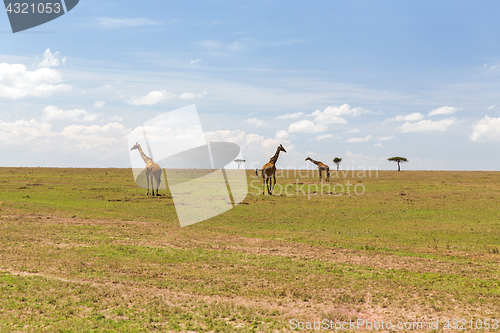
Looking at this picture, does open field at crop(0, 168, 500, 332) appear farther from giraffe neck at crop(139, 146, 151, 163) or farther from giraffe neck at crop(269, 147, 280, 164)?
giraffe neck at crop(139, 146, 151, 163)

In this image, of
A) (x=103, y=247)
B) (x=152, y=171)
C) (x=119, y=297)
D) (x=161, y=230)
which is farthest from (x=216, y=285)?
(x=152, y=171)

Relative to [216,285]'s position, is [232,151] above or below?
above

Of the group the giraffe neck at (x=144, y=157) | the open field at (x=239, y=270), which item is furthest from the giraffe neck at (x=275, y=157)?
the open field at (x=239, y=270)

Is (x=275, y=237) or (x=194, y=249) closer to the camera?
(x=194, y=249)

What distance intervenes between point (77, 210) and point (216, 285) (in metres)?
18.5

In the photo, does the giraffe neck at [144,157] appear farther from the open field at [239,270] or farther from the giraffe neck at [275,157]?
the open field at [239,270]

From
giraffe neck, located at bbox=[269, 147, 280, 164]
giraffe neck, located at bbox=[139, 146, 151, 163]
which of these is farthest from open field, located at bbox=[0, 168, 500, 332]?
giraffe neck, located at bbox=[139, 146, 151, 163]

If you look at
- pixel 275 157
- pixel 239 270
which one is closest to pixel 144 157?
pixel 275 157

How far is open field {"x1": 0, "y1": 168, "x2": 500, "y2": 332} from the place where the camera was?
831cm

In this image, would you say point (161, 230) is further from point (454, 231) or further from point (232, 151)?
point (454, 231)

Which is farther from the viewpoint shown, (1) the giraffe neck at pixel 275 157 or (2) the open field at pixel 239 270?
(1) the giraffe neck at pixel 275 157

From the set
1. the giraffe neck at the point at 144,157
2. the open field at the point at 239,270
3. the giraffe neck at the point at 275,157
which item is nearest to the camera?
the open field at the point at 239,270

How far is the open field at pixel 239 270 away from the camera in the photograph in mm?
8312

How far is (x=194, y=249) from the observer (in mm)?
14625
